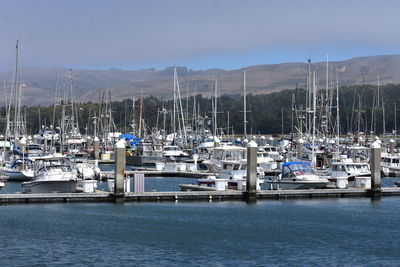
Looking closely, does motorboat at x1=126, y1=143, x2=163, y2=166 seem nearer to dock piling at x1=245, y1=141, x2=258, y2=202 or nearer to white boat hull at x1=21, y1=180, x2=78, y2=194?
white boat hull at x1=21, y1=180, x2=78, y2=194

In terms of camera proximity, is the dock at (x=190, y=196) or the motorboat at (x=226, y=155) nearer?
the dock at (x=190, y=196)

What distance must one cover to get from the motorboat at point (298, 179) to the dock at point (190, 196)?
3.28 meters

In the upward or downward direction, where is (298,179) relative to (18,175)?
downward

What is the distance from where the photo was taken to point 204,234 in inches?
1583

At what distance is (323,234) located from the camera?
40906mm

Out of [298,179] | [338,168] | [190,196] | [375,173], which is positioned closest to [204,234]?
[190,196]

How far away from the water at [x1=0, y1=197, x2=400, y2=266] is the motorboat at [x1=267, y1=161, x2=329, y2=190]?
4048 millimetres

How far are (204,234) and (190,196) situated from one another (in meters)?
9.70

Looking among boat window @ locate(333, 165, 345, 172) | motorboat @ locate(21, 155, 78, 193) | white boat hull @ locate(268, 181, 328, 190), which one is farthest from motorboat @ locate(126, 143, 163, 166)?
motorboat @ locate(21, 155, 78, 193)

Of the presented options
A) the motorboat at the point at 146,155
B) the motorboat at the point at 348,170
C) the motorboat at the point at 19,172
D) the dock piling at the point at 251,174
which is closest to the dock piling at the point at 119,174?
the dock piling at the point at 251,174

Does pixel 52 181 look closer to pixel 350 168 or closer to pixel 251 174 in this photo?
pixel 251 174

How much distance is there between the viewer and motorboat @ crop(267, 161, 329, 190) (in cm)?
5597

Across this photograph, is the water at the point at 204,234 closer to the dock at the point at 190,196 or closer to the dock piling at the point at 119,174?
the dock at the point at 190,196

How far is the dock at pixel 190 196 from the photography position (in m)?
46.8
